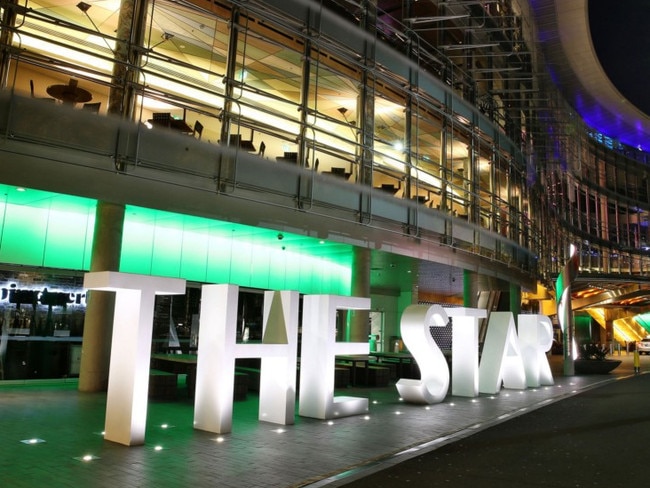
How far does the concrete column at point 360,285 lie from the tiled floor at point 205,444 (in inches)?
199

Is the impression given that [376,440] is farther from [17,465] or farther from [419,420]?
[17,465]

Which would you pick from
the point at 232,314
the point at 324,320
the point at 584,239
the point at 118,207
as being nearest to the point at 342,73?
the point at 118,207

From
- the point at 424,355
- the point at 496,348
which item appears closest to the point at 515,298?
the point at 496,348

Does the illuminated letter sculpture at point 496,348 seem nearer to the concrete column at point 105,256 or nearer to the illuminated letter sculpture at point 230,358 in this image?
the illuminated letter sculpture at point 230,358

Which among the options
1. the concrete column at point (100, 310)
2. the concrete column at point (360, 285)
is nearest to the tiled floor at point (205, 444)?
the concrete column at point (100, 310)

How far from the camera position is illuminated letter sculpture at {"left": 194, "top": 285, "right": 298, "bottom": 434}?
8.70m

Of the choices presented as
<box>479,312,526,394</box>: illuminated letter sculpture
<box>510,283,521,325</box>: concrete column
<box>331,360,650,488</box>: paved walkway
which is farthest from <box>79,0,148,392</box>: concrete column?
<box>510,283,521,325</box>: concrete column

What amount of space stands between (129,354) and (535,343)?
1244 cm

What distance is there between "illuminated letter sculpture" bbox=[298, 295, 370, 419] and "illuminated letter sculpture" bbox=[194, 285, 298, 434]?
0.68m

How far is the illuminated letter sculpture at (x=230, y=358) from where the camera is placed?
870 cm

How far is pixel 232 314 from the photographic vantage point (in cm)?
889

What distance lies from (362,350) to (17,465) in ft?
20.6

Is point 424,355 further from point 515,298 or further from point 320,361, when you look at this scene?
point 515,298

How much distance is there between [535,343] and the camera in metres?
16.6
